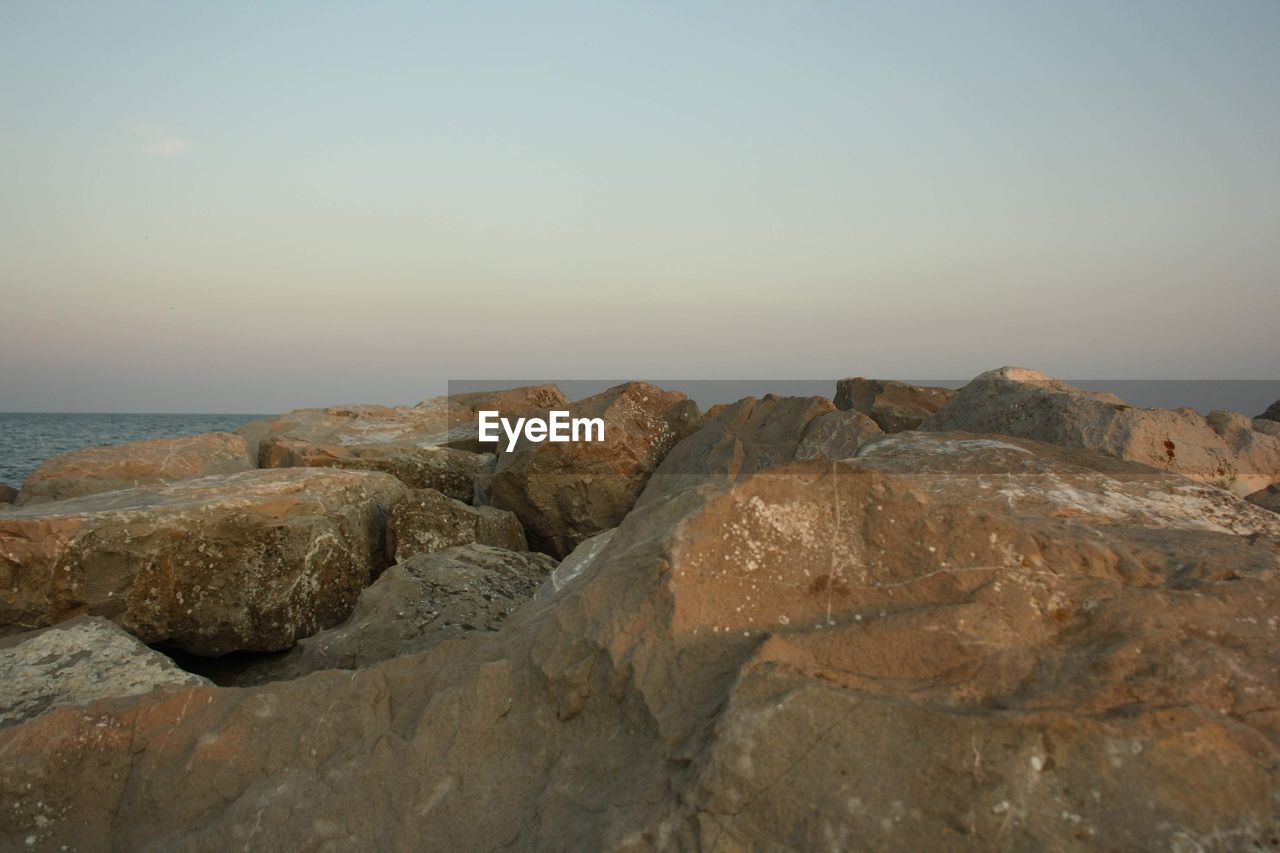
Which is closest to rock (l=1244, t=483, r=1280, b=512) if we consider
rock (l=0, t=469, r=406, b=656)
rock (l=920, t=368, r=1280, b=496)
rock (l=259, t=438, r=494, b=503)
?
rock (l=920, t=368, r=1280, b=496)

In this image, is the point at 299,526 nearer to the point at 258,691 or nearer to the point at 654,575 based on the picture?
the point at 258,691

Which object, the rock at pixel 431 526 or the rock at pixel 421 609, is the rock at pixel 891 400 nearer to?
the rock at pixel 431 526

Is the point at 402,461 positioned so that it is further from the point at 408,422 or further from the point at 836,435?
Result: the point at 836,435

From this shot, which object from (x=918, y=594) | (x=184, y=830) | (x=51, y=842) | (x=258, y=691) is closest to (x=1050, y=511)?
(x=918, y=594)

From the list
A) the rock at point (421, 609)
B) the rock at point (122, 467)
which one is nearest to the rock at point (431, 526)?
the rock at point (421, 609)

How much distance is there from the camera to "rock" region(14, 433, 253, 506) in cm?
852

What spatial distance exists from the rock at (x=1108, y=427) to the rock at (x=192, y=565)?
448cm

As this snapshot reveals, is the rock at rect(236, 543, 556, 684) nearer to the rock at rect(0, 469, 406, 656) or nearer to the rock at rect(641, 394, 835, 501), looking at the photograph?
the rock at rect(0, 469, 406, 656)

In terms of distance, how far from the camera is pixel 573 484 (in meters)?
8.31

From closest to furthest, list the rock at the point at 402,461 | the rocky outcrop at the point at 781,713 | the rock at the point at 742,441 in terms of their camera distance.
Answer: the rocky outcrop at the point at 781,713
the rock at the point at 742,441
the rock at the point at 402,461

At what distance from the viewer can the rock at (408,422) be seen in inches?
465

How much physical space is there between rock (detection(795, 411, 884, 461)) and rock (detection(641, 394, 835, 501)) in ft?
0.44

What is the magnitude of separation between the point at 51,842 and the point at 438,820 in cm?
127

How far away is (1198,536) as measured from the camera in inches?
122
